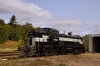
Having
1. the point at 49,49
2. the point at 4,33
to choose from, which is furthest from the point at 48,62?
the point at 4,33

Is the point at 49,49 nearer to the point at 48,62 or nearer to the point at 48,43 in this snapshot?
the point at 48,43

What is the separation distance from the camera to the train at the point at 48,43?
26.2m

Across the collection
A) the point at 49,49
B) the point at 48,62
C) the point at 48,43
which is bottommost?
the point at 48,62

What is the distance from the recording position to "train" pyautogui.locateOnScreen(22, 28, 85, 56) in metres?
26.2

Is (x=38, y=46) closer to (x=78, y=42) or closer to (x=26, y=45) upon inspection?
(x=26, y=45)

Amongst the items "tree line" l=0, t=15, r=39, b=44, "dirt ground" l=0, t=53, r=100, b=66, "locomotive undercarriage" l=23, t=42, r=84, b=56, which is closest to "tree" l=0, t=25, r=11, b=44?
"tree line" l=0, t=15, r=39, b=44

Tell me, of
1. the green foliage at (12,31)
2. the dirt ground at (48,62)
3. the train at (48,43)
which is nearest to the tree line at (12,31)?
the green foliage at (12,31)

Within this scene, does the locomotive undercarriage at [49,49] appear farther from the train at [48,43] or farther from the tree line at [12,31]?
the tree line at [12,31]

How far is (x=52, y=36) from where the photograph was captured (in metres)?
29.5

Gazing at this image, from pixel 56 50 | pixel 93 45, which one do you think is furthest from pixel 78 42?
pixel 93 45

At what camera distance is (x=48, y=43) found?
28.7 meters

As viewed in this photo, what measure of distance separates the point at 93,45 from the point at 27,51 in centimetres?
2361

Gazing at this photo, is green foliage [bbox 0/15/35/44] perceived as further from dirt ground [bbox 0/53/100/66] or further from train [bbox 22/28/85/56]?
dirt ground [bbox 0/53/100/66]

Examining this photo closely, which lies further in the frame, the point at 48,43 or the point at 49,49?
the point at 48,43
